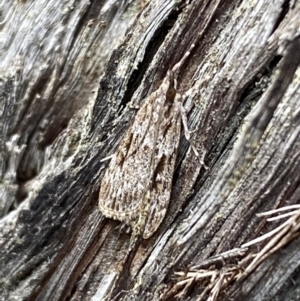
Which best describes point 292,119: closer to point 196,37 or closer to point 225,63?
point 225,63

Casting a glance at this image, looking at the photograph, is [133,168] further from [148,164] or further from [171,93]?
[171,93]

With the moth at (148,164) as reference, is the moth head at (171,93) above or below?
above

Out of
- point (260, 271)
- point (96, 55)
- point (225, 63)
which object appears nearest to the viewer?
point (260, 271)

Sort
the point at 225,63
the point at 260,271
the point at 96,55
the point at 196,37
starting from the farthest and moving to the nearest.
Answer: the point at 96,55
the point at 196,37
the point at 225,63
the point at 260,271

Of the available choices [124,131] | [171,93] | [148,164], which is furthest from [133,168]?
[171,93]

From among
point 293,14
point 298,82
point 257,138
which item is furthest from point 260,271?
point 293,14

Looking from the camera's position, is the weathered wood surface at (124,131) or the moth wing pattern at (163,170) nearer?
the weathered wood surface at (124,131)
